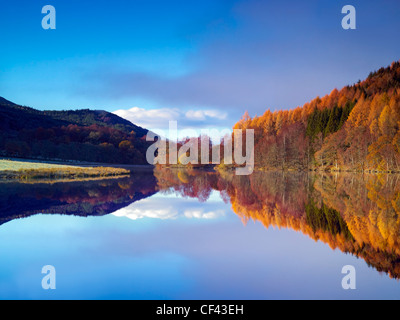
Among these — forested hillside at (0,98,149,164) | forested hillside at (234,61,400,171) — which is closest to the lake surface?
forested hillside at (234,61,400,171)

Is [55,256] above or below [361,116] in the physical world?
below

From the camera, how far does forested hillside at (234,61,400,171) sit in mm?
31297

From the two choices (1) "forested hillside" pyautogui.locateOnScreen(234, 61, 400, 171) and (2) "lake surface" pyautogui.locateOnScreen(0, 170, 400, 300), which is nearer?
(2) "lake surface" pyautogui.locateOnScreen(0, 170, 400, 300)

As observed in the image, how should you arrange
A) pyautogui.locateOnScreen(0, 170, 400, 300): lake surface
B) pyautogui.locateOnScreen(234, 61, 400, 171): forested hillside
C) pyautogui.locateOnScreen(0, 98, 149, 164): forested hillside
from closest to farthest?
1. pyautogui.locateOnScreen(0, 170, 400, 300): lake surface
2. pyautogui.locateOnScreen(234, 61, 400, 171): forested hillside
3. pyautogui.locateOnScreen(0, 98, 149, 164): forested hillside

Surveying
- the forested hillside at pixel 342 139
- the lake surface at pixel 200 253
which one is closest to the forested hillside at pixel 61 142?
the forested hillside at pixel 342 139

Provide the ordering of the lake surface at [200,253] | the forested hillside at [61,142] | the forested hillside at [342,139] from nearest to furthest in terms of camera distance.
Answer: the lake surface at [200,253] → the forested hillside at [342,139] → the forested hillside at [61,142]

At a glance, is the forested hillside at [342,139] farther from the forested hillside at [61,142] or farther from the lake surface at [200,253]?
the forested hillside at [61,142]

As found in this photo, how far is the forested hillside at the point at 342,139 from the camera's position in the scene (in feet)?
103

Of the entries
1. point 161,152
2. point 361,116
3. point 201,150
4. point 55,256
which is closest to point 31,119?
point 161,152

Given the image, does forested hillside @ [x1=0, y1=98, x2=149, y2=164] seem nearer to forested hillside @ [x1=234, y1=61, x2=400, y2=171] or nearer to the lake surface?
forested hillside @ [x1=234, y1=61, x2=400, y2=171]

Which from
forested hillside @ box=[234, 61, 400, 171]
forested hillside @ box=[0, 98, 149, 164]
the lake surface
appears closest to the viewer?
the lake surface

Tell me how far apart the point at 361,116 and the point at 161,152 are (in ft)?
125
